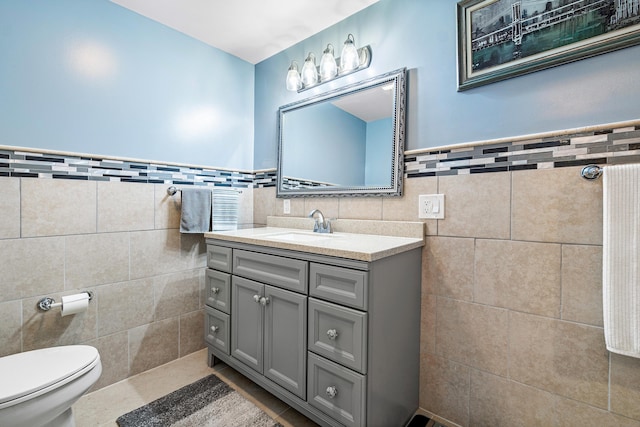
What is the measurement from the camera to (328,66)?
1.82 metres

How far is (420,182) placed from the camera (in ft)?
4.90

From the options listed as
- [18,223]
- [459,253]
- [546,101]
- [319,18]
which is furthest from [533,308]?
[18,223]

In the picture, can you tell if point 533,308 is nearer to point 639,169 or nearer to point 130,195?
point 639,169

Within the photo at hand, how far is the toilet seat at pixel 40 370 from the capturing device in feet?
3.34

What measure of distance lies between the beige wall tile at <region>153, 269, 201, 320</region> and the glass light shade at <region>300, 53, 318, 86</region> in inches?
61.2

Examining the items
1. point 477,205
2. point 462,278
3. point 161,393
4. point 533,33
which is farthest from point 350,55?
point 161,393

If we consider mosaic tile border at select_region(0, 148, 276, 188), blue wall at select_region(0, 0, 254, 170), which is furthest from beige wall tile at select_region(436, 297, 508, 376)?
blue wall at select_region(0, 0, 254, 170)

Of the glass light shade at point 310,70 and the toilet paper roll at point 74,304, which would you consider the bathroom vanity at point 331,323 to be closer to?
the toilet paper roll at point 74,304

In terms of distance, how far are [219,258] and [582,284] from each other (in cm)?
173

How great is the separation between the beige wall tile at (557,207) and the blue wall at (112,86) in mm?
1902

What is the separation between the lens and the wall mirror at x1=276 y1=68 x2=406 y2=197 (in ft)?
5.15

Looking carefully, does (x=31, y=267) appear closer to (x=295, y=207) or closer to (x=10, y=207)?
(x=10, y=207)

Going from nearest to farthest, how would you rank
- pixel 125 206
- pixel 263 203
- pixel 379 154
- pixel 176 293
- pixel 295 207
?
pixel 379 154
pixel 125 206
pixel 176 293
pixel 295 207
pixel 263 203

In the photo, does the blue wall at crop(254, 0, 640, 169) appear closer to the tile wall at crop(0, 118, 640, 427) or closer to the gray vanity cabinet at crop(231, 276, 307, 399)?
the tile wall at crop(0, 118, 640, 427)
